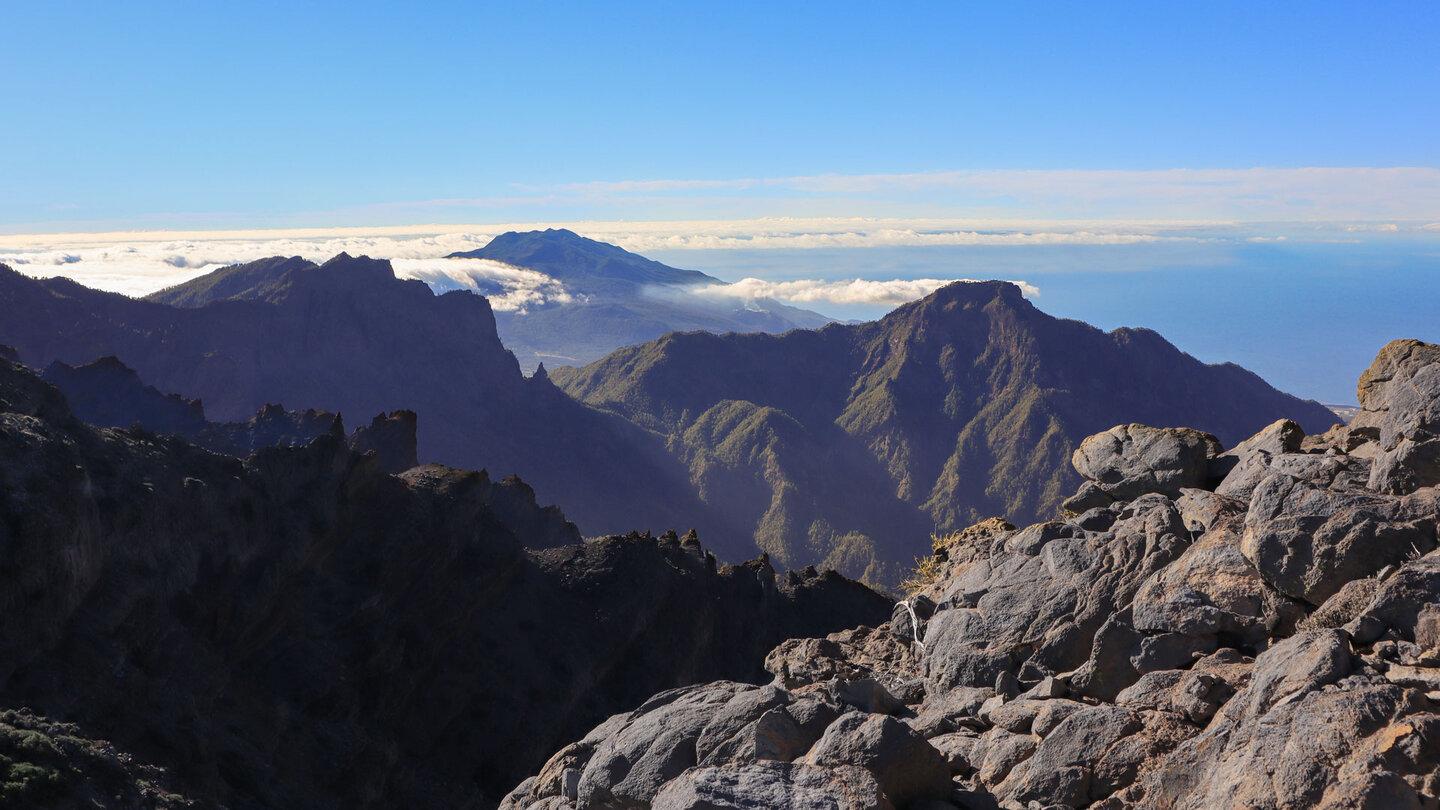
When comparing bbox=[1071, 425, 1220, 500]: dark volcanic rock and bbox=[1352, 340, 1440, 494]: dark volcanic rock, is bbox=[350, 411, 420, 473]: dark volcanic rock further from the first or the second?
bbox=[1352, 340, 1440, 494]: dark volcanic rock

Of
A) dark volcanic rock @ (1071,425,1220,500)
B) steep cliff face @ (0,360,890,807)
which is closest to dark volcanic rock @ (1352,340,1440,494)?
dark volcanic rock @ (1071,425,1220,500)

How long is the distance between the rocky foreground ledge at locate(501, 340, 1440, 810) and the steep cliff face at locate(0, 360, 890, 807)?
31.3 m

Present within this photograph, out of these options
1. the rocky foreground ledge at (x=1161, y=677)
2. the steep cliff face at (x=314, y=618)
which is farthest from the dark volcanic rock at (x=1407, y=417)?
the steep cliff face at (x=314, y=618)

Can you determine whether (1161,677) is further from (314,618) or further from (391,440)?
(391,440)

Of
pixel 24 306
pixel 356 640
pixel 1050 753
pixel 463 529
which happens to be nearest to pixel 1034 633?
pixel 1050 753

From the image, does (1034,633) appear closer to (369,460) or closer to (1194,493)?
(1194,493)

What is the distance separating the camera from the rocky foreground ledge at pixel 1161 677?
1458 cm

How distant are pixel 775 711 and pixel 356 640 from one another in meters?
48.3

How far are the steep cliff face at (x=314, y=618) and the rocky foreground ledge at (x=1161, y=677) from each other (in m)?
31.3

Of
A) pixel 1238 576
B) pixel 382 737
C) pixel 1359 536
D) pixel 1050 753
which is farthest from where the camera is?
pixel 382 737

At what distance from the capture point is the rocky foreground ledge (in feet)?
47.8

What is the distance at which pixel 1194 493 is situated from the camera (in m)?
25.8

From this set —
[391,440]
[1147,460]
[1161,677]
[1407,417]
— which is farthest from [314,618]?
[1407,417]

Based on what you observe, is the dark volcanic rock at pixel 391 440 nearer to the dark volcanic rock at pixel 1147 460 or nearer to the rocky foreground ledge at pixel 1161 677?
the rocky foreground ledge at pixel 1161 677
